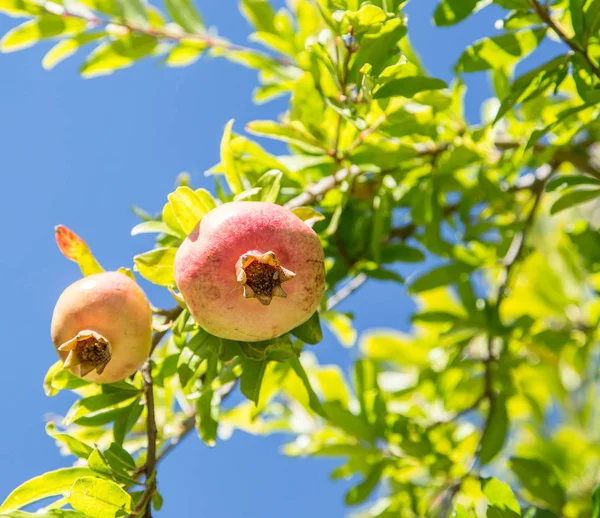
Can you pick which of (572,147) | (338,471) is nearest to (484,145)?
(572,147)

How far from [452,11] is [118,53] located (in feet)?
3.78

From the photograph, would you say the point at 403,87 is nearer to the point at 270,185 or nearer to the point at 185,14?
the point at 270,185

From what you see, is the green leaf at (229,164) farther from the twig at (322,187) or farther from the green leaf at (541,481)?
the green leaf at (541,481)

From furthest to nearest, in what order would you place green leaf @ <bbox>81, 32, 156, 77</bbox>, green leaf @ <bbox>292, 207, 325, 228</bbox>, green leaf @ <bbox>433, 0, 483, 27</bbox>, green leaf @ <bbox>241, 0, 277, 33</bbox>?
green leaf @ <bbox>241, 0, 277, 33</bbox> → green leaf @ <bbox>81, 32, 156, 77</bbox> → green leaf @ <bbox>433, 0, 483, 27</bbox> → green leaf @ <bbox>292, 207, 325, 228</bbox>

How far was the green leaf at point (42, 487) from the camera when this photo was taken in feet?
4.96

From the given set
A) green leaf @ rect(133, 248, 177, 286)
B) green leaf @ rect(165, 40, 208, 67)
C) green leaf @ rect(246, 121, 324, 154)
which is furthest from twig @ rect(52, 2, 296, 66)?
green leaf @ rect(133, 248, 177, 286)

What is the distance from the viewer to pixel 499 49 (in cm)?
183

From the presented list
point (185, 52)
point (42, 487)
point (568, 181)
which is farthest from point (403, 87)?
point (42, 487)

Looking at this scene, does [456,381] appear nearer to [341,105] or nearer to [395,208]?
[395,208]

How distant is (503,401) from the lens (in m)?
2.45

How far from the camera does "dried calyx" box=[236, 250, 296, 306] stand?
1265 mm

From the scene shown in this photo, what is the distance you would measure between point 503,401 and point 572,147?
3.10 feet

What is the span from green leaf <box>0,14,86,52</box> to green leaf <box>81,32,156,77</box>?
0.11 meters

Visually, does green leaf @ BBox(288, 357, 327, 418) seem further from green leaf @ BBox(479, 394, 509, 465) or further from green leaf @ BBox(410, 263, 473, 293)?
green leaf @ BBox(410, 263, 473, 293)
